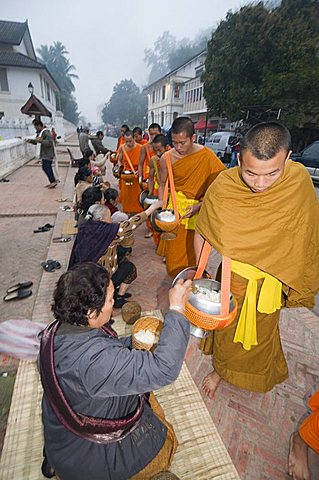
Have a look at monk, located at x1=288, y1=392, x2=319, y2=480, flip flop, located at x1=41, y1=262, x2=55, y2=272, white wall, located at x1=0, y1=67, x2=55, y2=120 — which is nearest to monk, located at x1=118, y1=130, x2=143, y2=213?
flip flop, located at x1=41, y1=262, x2=55, y2=272

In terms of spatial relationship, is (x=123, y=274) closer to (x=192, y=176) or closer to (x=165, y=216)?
(x=165, y=216)

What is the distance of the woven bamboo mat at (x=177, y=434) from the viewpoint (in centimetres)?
177

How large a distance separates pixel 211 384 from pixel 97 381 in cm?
164

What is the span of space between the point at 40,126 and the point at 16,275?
634 cm

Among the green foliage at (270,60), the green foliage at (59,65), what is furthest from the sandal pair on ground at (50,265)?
the green foliage at (59,65)

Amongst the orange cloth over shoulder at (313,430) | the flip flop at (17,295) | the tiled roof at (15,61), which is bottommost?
the flip flop at (17,295)

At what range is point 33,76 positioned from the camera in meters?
23.7

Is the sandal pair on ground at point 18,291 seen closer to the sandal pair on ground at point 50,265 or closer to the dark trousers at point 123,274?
the sandal pair on ground at point 50,265

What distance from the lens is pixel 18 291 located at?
3514mm

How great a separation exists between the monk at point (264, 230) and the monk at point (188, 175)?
4.25 ft

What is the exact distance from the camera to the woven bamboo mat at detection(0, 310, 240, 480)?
1.77 meters

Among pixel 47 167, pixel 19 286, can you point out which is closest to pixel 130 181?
pixel 19 286

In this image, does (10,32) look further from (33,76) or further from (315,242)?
(315,242)

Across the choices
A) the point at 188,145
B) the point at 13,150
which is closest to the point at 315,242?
the point at 188,145
